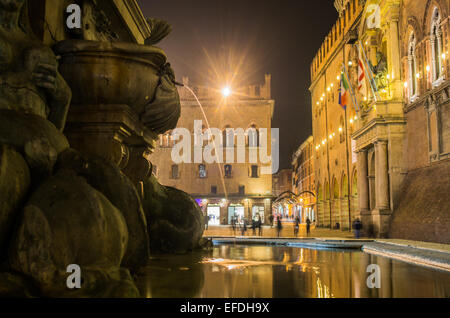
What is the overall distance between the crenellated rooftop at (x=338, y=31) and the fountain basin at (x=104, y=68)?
25.4 m

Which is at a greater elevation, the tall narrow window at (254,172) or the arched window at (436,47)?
the arched window at (436,47)

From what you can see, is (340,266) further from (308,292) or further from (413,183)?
(413,183)

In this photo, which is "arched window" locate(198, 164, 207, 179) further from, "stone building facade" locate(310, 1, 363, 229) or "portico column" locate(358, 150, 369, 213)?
"portico column" locate(358, 150, 369, 213)

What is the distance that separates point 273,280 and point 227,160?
156 ft

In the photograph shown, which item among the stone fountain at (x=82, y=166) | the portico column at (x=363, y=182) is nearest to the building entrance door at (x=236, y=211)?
the portico column at (x=363, y=182)

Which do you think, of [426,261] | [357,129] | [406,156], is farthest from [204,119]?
[426,261]

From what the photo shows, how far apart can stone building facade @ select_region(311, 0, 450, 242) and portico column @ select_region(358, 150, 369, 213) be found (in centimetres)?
6

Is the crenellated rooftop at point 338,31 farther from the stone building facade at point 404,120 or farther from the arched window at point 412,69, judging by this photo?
the arched window at point 412,69

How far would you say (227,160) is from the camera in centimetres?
5219

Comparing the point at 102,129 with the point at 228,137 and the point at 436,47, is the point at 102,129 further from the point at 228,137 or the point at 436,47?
the point at 228,137

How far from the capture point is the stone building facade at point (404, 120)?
17.0 m

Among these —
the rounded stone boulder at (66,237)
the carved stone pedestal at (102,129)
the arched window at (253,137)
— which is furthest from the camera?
the arched window at (253,137)

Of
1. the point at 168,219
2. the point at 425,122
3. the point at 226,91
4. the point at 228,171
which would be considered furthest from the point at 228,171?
the point at 168,219
